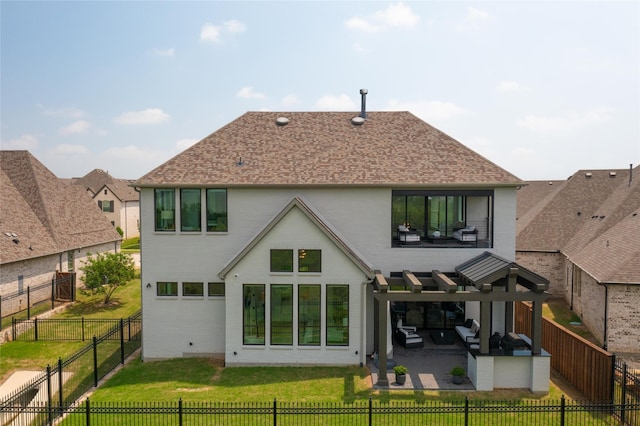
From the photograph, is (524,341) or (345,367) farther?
(345,367)

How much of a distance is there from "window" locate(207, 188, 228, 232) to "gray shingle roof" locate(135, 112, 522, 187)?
2.06 feet

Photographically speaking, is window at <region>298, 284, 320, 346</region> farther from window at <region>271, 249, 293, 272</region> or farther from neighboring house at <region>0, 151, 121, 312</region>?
neighboring house at <region>0, 151, 121, 312</region>

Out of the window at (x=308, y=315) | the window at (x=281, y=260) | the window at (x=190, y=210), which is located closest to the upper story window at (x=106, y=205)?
the window at (x=190, y=210)

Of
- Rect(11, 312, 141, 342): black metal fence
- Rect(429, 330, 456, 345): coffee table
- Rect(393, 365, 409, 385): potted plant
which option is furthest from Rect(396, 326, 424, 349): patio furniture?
Rect(11, 312, 141, 342): black metal fence

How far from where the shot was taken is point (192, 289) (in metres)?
19.0

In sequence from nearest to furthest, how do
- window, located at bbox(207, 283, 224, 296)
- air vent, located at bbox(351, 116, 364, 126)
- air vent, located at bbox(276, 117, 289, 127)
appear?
window, located at bbox(207, 283, 224, 296), air vent, located at bbox(351, 116, 364, 126), air vent, located at bbox(276, 117, 289, 127)

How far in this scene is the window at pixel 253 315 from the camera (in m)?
17.5

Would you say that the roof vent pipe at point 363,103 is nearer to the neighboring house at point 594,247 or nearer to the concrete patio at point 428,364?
the concrete patio at point 428,364

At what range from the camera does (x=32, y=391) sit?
1602cm

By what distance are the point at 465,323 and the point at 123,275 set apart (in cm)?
2239

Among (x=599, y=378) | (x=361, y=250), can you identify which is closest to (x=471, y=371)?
(x=599, y=378)

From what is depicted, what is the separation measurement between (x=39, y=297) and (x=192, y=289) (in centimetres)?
1484

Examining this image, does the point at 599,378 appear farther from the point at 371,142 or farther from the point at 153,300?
the point at 153,300

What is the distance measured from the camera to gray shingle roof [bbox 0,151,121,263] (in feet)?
87.9
